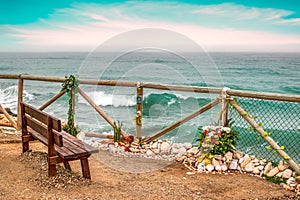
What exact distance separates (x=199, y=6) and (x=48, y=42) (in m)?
18.8

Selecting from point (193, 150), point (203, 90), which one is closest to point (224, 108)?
point (203, 90)

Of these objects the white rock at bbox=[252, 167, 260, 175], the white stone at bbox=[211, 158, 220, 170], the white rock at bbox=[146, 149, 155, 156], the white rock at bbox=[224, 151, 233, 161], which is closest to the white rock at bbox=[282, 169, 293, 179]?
the white rock at bbox=[252, 167, 260, 175]

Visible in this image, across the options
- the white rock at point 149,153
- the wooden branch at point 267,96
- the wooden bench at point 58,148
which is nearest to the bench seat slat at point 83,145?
the wooden bench at point 58,148

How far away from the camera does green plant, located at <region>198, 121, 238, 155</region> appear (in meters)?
4.96

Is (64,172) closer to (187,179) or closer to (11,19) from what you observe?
(187,179)

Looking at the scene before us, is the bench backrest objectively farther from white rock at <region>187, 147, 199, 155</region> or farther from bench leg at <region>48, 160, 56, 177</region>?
white rock at <region>187, 147, 199, 155</region>

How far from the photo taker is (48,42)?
4041cm

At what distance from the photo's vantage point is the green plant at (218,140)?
195 inches

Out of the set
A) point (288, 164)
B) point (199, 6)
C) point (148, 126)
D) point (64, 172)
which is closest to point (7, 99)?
point (148, 126)

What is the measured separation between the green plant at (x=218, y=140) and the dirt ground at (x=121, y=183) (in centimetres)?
44

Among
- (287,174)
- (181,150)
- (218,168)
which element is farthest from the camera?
(181,150)

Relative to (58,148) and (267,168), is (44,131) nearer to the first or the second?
(58,148)

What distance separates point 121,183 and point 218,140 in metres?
1.63

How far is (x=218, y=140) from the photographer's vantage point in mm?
4984
